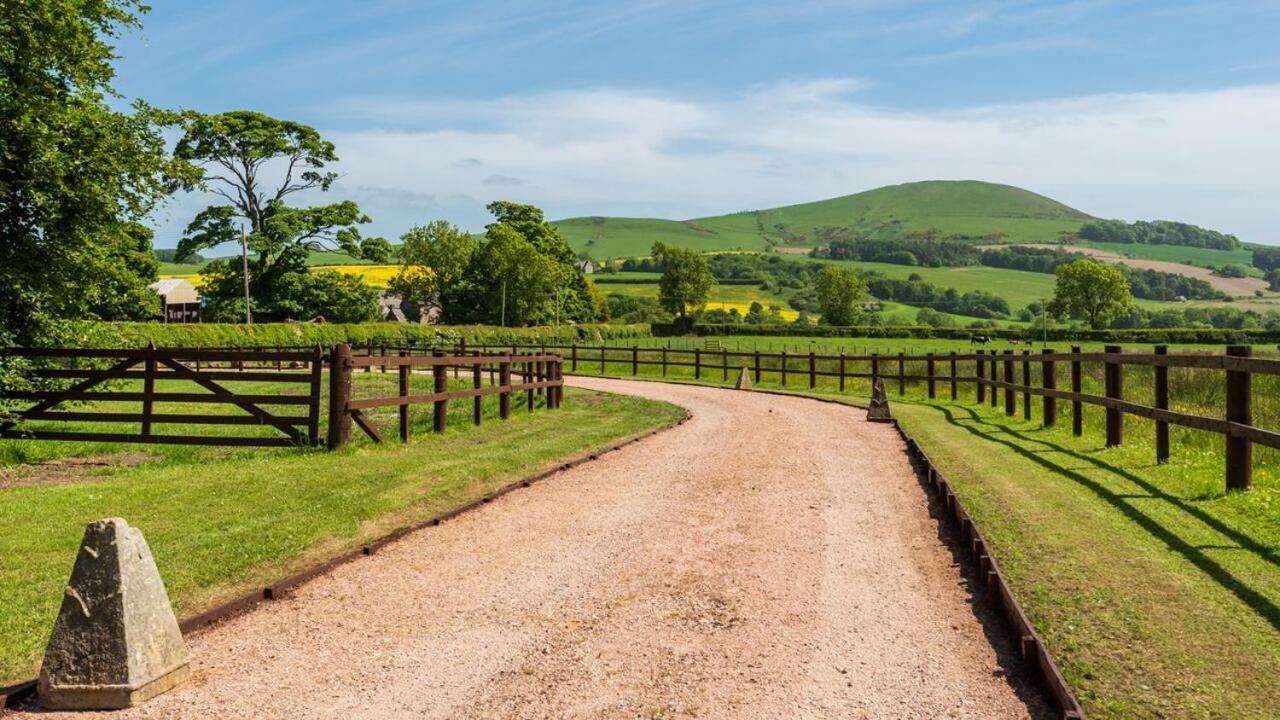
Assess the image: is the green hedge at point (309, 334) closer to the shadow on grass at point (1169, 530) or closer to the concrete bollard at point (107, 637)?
the shadow on grass at point (1169, 530)

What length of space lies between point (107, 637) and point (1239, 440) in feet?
30.2

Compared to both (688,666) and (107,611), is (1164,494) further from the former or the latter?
(107,611)

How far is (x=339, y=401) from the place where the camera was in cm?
1269

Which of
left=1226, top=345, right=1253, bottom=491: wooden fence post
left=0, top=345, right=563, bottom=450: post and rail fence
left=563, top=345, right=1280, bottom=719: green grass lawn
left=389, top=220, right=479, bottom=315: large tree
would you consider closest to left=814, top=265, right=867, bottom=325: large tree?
left=389, top=220, right=479, bottom=315: large tree

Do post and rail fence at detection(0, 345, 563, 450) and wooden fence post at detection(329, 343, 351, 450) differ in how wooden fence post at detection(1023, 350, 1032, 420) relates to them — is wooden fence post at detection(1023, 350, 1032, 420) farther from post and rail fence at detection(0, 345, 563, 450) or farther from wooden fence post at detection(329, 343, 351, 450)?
wooden fence post at detection(329, 343, 351, 450)

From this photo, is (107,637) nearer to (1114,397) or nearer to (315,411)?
(315,411)

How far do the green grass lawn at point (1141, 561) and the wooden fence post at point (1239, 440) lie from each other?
18cm

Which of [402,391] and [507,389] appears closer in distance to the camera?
[402,391]

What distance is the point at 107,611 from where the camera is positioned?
4543mm

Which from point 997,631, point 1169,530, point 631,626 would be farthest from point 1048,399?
point 631,626

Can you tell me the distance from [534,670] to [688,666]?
0.84 m

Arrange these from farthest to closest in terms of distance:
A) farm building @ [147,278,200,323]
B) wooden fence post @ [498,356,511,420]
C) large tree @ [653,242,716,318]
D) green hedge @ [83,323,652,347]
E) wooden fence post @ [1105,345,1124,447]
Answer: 1. large tree @ [653,242,716,318]
2. farm building @ [147,278,200,323]
3. green hedge @ [83,323,652,347]
4. wooden fence post @ [498,356,511,420]
5. wooden fence post @ [1105,345,1124,447]

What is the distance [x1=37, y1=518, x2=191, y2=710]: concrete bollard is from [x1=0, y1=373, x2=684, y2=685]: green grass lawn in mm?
488

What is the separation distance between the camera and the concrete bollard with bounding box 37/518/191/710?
445 centimetres
